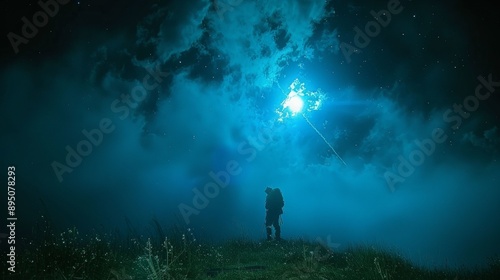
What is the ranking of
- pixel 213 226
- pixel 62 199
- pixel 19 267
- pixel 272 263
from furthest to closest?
pixel 213 226, pixel 62 199, pixel 272 263, pixel 19 267

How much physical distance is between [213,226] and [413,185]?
247 feet

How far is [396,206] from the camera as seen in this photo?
4879 inches

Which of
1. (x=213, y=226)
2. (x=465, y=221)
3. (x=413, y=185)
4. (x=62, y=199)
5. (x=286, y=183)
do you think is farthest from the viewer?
(x=465, y=221)

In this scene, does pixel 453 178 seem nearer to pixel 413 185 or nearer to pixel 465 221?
pixel 413 185

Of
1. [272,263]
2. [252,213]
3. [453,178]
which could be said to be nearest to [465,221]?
[453,178]

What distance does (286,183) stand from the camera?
101562 mm

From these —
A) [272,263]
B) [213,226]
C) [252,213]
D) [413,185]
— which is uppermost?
[413,185]

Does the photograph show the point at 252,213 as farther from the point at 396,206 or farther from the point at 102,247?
the point at 102,247

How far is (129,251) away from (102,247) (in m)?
1.31

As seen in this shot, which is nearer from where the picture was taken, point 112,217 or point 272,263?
point 272,263

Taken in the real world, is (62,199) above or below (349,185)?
below

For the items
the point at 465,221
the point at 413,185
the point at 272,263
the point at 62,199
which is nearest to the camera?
the point at 272,263

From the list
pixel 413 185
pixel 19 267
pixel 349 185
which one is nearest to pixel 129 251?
pixel 19 267

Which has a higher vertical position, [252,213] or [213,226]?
[252,213]
